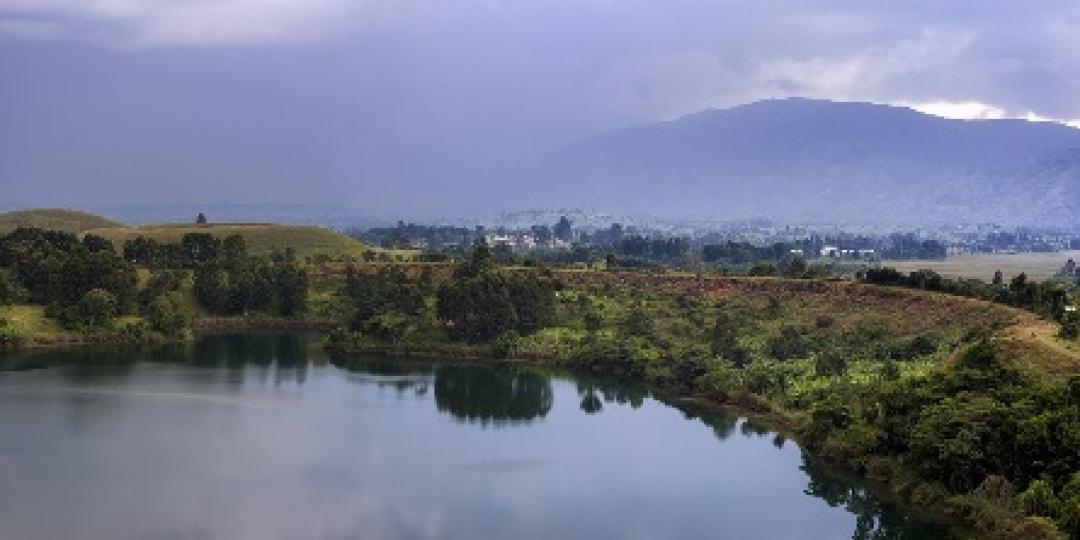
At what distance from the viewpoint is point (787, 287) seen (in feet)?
254

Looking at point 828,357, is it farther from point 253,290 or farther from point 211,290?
point 211,290

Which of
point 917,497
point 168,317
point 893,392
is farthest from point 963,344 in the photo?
point 168,317

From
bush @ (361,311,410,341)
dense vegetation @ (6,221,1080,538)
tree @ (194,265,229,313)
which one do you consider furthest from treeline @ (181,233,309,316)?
bush @ (361,311,410,341)

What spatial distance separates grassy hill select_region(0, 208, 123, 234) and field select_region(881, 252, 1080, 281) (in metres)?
93.6

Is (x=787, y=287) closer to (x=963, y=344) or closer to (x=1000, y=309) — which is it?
(x=1000, y=309)

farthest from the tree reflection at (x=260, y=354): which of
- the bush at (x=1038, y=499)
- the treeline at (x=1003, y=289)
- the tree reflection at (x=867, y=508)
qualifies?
the bush at (x=1038, y=499)

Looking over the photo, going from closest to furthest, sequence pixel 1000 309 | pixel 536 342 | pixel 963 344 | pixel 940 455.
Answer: pixel 940 455
pixel 963 344
pixel 1000 309
pixel 536 342

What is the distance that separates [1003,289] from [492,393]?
29.1 meters

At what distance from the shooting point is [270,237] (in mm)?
118750

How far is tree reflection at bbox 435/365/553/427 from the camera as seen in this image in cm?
5572

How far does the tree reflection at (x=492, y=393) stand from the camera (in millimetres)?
55719

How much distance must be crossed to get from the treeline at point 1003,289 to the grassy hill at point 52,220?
9172cm

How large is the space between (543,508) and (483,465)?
651 centimetres

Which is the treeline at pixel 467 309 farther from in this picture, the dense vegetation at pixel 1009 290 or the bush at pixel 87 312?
the dense vegetation at pixel 1009 290
